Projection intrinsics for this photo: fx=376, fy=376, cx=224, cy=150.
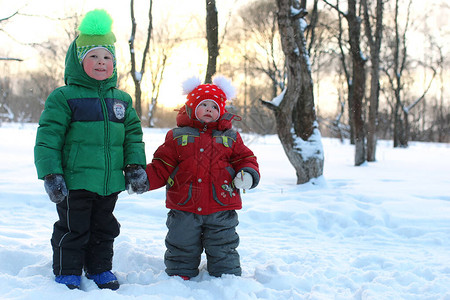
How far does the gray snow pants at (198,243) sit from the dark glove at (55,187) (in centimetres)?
73

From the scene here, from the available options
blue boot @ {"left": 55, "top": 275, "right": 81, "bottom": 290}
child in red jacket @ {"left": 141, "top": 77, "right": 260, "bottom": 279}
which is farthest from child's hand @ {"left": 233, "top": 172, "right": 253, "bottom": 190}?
blue boot @ {"left": 55, "top": 275, "right": 81, "bottom": 290}

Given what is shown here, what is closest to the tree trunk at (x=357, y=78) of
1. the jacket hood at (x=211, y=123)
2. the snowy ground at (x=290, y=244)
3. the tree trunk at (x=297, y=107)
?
the snowy ground at (x=290, y=244)

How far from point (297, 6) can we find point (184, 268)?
4.23 m

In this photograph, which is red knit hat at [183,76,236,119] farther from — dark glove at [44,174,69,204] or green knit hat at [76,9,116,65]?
dark glove at [44,174,69,204]

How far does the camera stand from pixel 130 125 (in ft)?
7.63

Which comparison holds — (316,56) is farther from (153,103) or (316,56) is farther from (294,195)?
(294,195)

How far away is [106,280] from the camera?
2203 mm

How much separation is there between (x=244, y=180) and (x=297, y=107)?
3.26 metres

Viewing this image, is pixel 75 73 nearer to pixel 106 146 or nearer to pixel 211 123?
pixel 106 146

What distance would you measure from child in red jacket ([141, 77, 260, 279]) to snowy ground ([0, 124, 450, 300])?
0.17 m

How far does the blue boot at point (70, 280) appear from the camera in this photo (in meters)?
2.09

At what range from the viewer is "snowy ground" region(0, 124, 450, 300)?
7.13 ft

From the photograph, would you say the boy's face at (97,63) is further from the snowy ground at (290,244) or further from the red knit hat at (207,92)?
the snowy ground at (290,244)

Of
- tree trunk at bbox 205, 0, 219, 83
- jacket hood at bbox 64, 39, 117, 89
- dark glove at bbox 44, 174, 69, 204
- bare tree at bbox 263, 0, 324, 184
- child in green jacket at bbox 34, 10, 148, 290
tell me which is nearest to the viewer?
dark glove at bbox 44, 174, 69, 204
